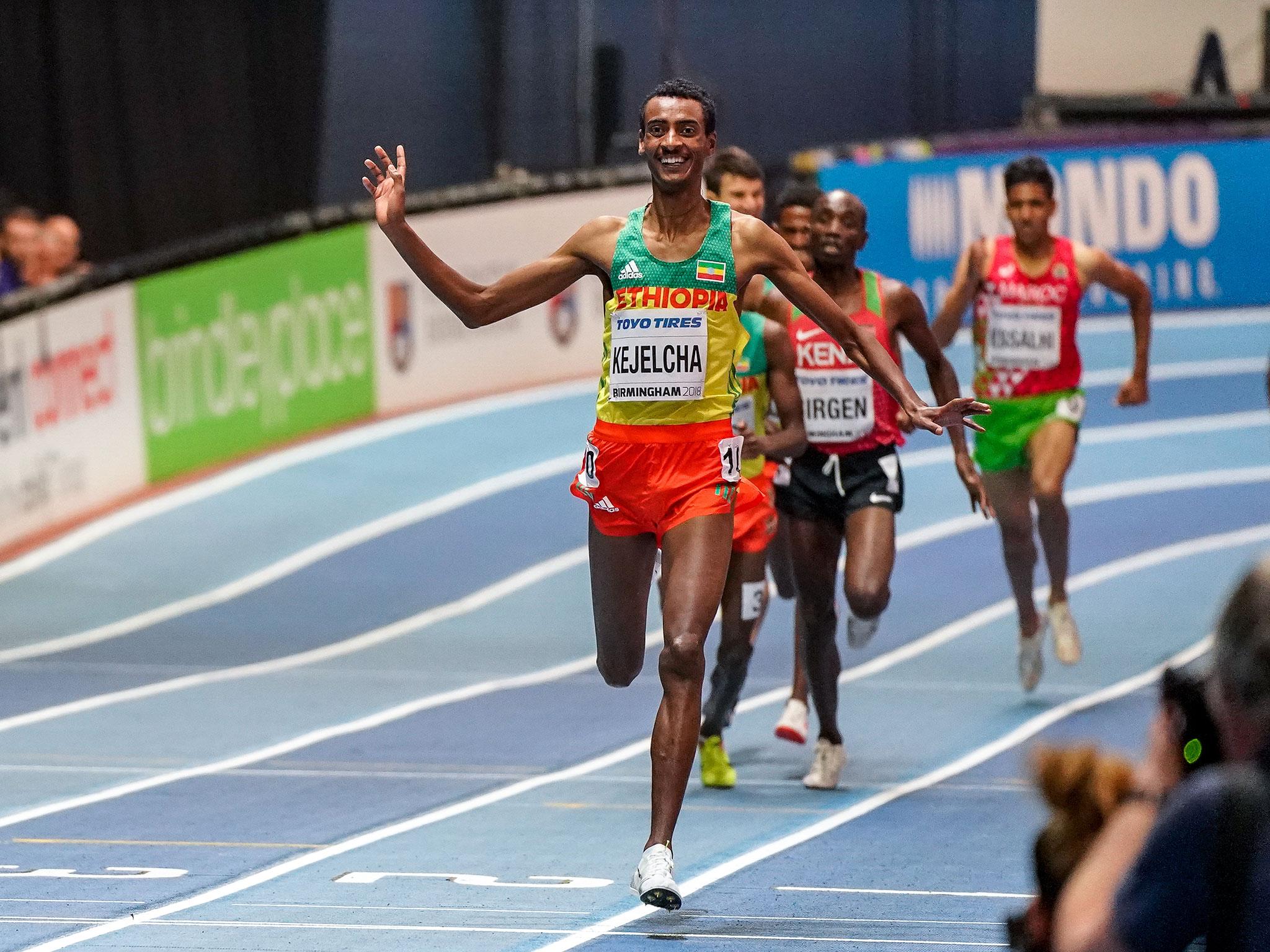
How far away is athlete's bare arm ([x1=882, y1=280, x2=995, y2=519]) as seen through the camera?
857 cm

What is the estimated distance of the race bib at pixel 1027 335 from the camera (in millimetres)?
10430

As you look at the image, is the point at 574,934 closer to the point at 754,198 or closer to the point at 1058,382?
the point at 754,198

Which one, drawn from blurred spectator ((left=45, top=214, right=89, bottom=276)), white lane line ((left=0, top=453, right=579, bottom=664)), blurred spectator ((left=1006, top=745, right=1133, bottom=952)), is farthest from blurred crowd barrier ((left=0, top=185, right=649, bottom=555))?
blurred spectator ((left=1006, top=745, right=1133, bottom=952))

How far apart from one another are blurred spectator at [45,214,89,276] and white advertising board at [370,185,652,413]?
2703 millimetres

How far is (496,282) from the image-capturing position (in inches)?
256

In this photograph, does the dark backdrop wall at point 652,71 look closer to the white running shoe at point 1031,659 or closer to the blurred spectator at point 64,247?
the blurred spectator at point 64,247

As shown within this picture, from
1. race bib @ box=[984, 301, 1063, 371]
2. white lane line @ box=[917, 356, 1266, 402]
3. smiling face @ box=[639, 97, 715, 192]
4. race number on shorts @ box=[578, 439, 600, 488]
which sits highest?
smiling face @ box=[639, 97, 715, 192]

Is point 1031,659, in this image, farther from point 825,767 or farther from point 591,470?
point 591,470

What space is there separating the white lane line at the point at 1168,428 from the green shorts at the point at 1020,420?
20.5 feet

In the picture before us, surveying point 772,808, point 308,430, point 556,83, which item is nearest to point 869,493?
point 772,808

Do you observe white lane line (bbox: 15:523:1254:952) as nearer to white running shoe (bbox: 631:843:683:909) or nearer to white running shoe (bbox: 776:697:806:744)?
white running shoe (bbox: 631:843:683:909)

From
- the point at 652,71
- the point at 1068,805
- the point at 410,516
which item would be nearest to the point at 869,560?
the point at 1068,805

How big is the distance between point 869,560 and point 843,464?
44cm

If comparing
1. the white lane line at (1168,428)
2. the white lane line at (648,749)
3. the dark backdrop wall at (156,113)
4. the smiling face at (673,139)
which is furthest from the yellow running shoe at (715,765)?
the dark backdrop wall at (156,113)
